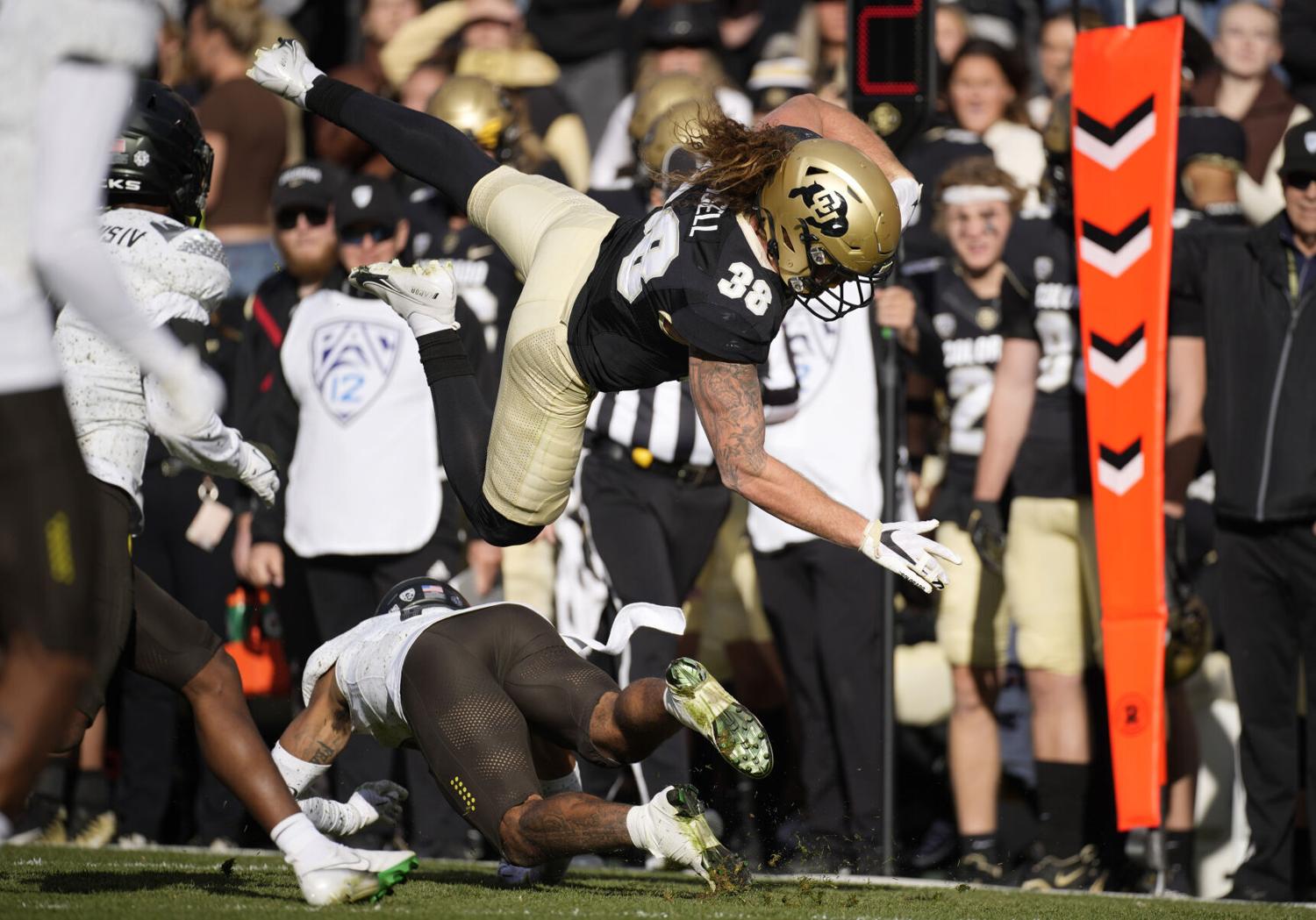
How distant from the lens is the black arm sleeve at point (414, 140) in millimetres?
6375

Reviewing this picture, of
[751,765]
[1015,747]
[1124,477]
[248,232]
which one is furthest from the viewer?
[248,232]

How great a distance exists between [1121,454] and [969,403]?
33.0 inches

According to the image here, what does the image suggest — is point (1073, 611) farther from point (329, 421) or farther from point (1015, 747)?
point (329, 421)

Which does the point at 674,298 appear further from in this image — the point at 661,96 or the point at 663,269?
the point at 661,96

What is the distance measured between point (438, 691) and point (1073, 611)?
8.94ft

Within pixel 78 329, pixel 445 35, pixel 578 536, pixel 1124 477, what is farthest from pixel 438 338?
pixel 445 35

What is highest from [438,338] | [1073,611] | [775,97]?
[775,97]

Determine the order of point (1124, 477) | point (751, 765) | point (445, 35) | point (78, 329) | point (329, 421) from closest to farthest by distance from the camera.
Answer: point (751, 765) → point (78, 329) → point (1124, 477) → point (329, 421) → point (445, 35)

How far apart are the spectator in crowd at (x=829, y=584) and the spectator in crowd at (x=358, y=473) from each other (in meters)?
1.22

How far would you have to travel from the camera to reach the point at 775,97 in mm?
8969

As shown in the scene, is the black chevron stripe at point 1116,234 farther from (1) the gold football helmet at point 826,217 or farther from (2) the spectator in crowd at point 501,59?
(2) the spectator in crowd at point 501,59

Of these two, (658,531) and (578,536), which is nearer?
(658,531)

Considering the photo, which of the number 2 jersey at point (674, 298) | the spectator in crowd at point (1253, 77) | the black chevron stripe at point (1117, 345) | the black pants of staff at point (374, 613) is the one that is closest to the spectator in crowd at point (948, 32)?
the spectator in crowd at point (1253, 77)

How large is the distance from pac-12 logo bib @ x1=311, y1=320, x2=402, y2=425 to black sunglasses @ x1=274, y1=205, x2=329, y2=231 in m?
0.74
